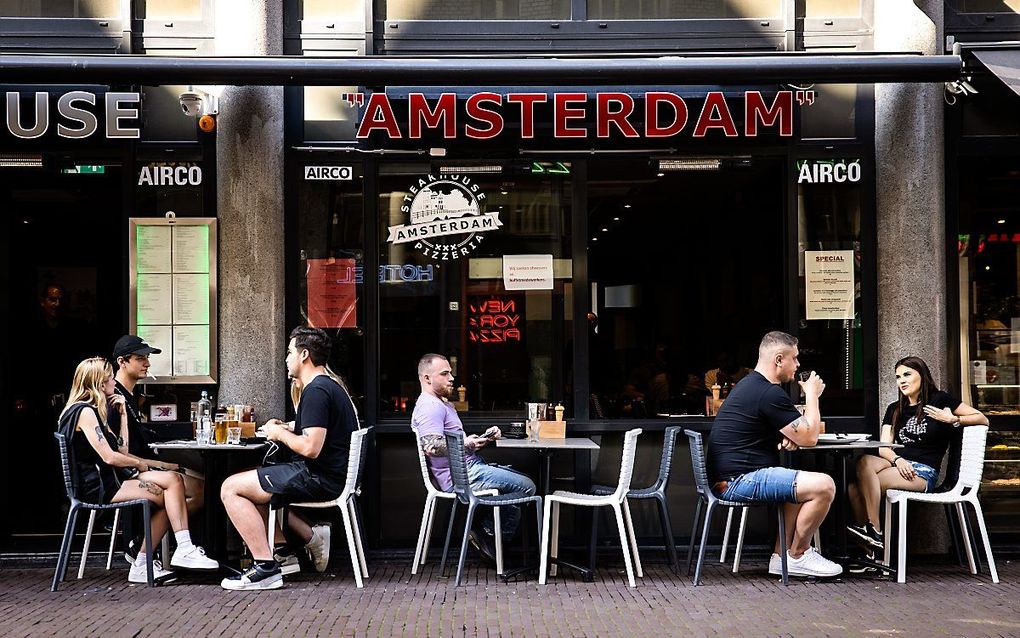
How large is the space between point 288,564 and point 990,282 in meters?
5.83

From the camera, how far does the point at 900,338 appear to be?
8438 mm

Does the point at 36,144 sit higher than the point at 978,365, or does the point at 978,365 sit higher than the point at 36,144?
the point at 36,144

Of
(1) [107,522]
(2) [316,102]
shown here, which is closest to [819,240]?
(2) [316,102]

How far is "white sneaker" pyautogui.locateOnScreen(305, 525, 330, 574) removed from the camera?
7.94 meters

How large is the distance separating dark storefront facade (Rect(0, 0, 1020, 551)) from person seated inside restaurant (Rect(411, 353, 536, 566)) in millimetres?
746

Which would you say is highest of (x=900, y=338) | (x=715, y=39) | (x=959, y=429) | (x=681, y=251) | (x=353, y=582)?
Answer: (x=715, y=39)

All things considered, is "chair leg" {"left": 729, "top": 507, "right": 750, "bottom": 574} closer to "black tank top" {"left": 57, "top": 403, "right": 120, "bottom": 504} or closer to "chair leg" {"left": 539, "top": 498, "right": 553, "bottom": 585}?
"chair leg" {"left": 539, "top": 498, "right": 553, "bottom": 585}

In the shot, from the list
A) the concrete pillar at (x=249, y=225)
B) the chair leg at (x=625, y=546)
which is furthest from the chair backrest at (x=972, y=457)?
the concrete pillar at (x=249, y=225)

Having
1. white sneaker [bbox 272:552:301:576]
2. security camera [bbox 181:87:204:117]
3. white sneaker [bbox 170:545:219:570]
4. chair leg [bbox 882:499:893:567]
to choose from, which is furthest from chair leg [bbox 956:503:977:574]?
security camera [bbox 181:87:204:117]

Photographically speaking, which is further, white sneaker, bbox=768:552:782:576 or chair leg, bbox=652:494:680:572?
chair leg, bbox=652:494:680:572

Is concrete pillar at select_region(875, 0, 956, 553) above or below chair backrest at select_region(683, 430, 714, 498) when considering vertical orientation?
above

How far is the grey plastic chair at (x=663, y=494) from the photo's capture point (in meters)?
7.74

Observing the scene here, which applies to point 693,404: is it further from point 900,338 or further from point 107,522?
point 107,522

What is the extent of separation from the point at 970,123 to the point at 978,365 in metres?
1.90
